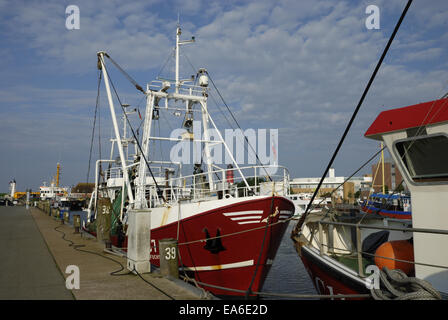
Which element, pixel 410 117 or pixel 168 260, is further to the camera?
pixel 168 260

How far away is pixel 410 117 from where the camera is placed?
557 cm

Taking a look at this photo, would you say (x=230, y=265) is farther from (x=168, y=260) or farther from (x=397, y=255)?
(x=397, y=255)

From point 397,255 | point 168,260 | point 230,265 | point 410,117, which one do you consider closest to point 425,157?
point 410,117

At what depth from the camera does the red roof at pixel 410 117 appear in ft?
17.0

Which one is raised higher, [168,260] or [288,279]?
[168,260]

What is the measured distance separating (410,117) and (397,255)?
2407 millimetres

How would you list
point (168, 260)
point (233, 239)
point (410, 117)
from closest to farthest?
1. point (410, 117)
2. point (168, 260)
3. point (233, 239)

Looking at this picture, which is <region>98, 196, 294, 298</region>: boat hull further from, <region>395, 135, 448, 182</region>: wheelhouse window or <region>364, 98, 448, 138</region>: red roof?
<region>395, 135, 448, 182</region>: wheelhouse window

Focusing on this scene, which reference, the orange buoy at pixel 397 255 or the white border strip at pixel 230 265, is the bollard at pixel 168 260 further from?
the orange buoy at pixel 397 255

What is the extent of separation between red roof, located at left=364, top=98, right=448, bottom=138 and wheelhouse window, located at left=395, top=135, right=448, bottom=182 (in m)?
0.27

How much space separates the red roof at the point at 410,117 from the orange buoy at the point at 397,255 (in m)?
2.05

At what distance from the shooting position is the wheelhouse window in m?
5.18
